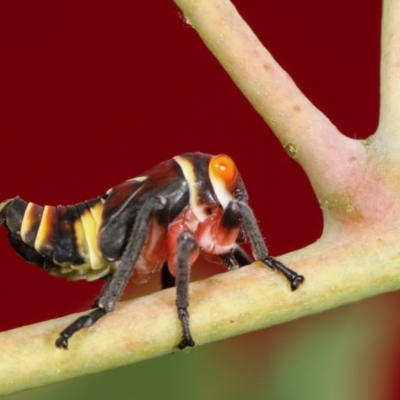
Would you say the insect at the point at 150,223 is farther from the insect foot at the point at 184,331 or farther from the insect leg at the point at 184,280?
the insect foot at the point at 184,331

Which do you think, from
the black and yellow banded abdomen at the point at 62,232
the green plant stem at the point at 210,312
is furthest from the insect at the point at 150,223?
the green plant stem at the point at 210,312

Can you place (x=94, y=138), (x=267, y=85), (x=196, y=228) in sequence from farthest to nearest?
(x=94, y=138) → (x=196, y=228) → (x=267, y=85)

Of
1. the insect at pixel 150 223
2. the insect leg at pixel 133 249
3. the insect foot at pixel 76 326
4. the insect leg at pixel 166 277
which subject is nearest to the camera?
the insect foot at pixel 76 326

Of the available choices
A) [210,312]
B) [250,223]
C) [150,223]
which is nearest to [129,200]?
[150,223]

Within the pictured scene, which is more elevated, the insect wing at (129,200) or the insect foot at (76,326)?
the insect wing at (129,200)

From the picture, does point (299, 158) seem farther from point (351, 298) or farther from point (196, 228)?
point (196, 228)

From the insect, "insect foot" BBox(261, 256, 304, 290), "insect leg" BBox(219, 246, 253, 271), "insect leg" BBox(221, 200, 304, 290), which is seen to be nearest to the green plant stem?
"insect foot" BBox(261, 256, 304, 290)

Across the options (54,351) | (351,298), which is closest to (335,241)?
(351,298)

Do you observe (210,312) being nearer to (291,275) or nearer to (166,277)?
(291,275)
